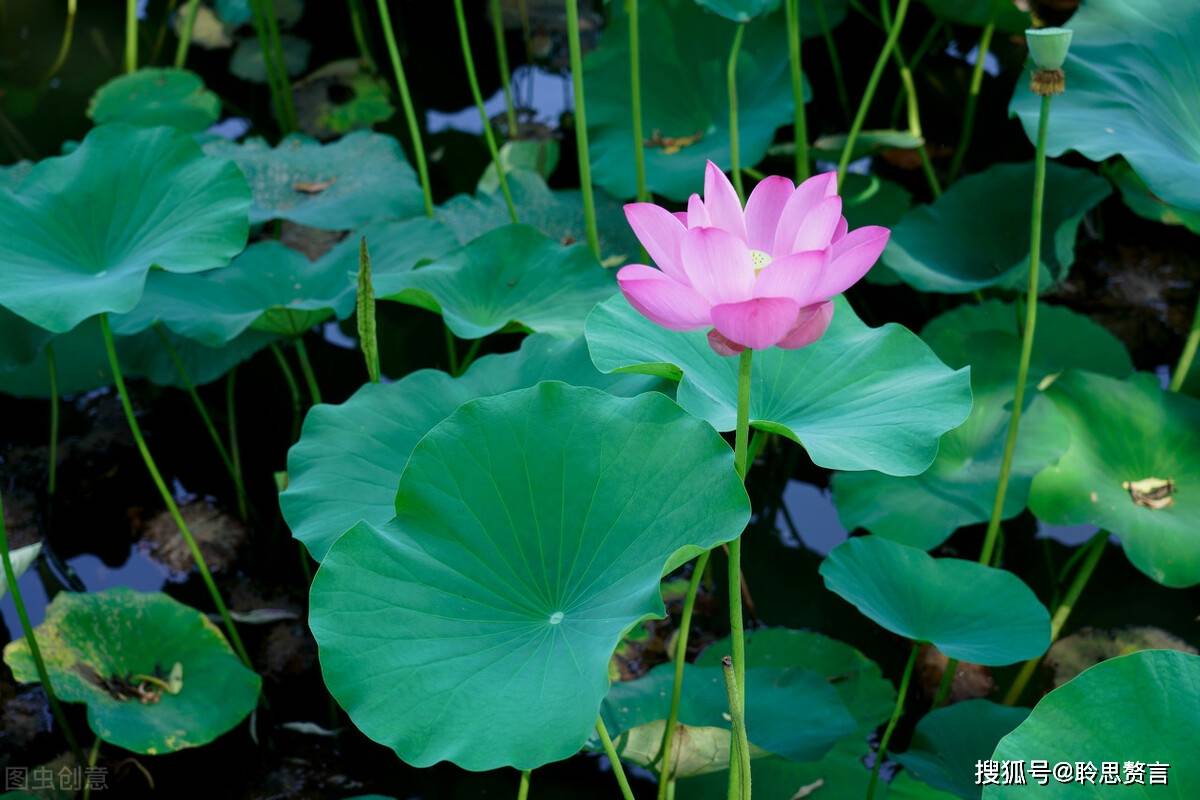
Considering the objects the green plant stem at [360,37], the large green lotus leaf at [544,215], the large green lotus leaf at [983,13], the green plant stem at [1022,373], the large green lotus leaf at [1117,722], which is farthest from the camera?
the green plant stem at [360,37]

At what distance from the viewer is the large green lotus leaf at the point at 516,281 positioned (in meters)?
1.72

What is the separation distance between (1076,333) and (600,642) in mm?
1451

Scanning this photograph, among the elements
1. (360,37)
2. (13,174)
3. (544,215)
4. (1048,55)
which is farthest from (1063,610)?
(360,37)

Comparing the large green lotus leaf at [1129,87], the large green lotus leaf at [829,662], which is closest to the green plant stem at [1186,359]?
the large green lotus leaf at [1129,87]

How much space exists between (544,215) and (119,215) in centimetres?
91

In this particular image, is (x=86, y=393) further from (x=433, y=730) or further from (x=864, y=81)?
(x=864, y=81)

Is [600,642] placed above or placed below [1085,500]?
above

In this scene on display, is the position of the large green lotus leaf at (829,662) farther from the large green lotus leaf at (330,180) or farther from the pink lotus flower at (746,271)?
the large green lotus leaf at (330,180)

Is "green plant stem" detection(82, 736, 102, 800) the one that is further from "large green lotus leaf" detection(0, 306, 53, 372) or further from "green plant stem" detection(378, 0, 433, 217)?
"green plant stem" detection(378, 0, 433, 217)

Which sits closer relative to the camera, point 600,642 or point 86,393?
point 600,642

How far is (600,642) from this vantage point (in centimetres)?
100

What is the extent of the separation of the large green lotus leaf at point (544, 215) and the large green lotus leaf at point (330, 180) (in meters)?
0.12

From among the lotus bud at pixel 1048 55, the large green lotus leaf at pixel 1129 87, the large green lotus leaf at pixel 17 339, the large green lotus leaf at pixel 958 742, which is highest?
the lotus bud at pixel 1048 55

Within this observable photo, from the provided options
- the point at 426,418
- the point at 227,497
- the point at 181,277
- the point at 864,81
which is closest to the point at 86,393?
the point at 227,497
